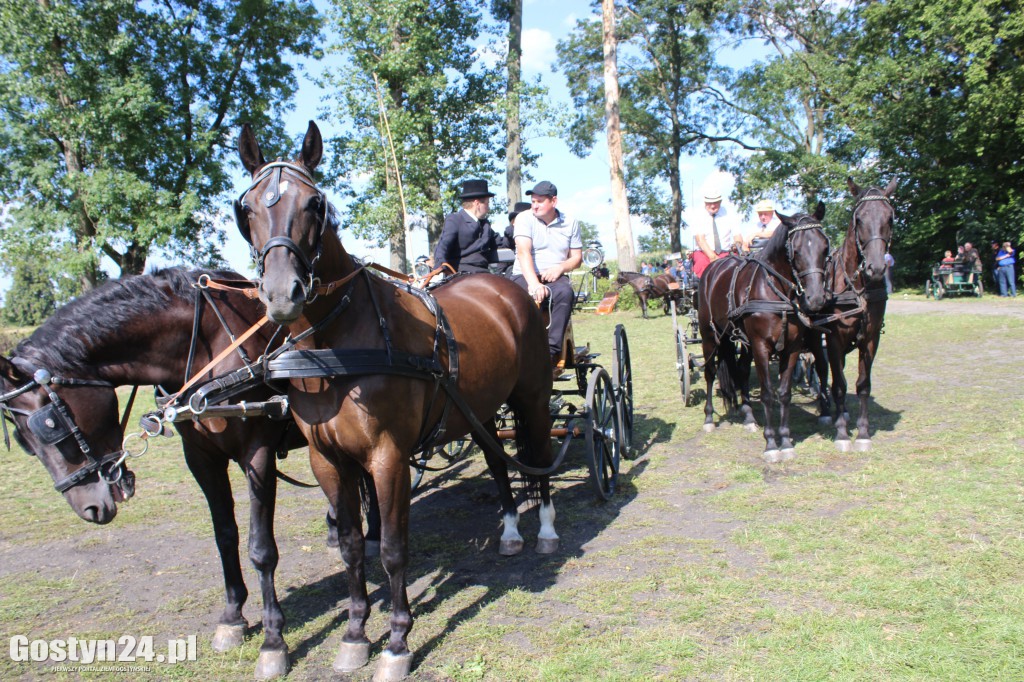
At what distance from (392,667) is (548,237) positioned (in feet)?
11.3

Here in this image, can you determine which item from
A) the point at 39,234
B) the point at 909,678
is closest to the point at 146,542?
the point at 909,678

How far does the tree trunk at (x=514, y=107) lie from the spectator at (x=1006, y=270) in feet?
49.3

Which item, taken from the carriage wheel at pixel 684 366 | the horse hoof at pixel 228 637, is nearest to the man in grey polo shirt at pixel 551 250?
the horse hoof at pixel 228 637

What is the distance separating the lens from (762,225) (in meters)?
9.05

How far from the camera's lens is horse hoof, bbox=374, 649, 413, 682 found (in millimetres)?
3385

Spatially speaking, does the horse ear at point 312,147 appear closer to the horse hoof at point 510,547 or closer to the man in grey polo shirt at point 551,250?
the man in grey polo shirt at point 551,250

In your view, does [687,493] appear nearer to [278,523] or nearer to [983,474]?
[983,474]

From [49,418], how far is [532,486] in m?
3.12

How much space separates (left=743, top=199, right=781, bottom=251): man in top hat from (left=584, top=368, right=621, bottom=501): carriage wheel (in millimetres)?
3325

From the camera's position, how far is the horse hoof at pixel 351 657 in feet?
11.5

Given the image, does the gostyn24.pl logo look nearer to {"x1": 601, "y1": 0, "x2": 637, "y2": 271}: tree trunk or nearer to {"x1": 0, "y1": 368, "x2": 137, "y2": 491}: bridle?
{"x1": 0, "y1": 368, "x2": 137, "y2": 491}: bridle

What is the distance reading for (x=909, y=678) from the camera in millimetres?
3047

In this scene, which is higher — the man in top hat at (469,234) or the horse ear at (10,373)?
the man in top hat at (469,234)

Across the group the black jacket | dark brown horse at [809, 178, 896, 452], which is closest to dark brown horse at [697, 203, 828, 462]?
dark brown horse at [809, 178, 896, 452]
